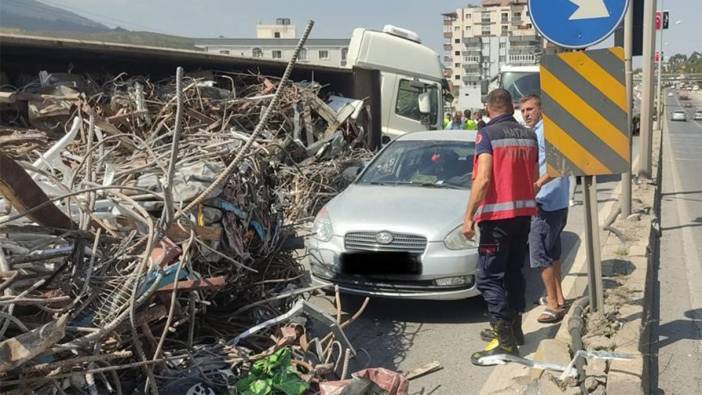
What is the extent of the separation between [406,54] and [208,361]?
36.2 ft

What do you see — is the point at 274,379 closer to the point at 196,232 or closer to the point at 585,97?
the point at 196,232

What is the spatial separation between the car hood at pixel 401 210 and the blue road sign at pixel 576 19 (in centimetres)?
169

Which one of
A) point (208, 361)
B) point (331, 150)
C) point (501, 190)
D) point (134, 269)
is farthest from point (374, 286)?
point (331, 150)

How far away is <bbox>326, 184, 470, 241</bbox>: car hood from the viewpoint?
5.18 meters

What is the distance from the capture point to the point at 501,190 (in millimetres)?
4238

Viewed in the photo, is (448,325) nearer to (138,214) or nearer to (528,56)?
(138,214)

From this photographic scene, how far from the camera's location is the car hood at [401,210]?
518cm

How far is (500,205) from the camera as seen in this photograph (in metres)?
4.23

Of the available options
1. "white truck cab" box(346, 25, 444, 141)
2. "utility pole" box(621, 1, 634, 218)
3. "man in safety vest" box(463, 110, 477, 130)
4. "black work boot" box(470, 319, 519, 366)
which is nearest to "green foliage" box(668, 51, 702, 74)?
"man in safety vest" box(463, 110, 477, 130)

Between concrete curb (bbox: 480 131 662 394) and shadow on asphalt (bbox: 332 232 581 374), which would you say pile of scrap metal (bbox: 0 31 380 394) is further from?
concrete curb (bbox: 480 131 662 394)

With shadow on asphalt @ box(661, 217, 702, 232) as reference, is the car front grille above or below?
above

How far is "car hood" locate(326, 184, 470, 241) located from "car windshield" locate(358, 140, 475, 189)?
24cm

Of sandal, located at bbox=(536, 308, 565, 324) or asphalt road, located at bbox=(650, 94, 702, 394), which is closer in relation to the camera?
asphalt road, located at bbox=(650, 94, 702, 394)

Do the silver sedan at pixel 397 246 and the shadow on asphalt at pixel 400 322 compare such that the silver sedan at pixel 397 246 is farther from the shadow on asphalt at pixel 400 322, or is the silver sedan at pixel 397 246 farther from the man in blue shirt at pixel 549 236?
the man in blue shirt at pixel 549 236
